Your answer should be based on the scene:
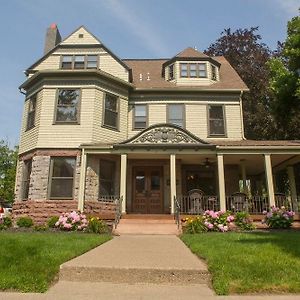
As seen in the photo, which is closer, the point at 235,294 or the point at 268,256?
the point at 235,294

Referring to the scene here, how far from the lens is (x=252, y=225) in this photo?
1223 centimetres

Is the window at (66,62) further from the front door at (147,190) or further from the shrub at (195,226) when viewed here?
the shrub at (195,226)

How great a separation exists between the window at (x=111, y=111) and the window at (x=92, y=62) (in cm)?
191

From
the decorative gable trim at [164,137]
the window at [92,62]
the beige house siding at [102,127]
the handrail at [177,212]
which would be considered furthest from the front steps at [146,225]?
the window at [92,62]

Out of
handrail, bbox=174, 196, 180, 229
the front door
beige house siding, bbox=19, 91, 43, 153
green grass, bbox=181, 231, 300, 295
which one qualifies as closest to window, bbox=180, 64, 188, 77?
the front door

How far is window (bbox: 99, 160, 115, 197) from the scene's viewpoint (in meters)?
15.1

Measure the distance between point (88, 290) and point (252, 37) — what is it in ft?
92.8

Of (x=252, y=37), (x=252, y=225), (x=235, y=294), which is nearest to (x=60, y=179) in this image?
(x=252, y=225)

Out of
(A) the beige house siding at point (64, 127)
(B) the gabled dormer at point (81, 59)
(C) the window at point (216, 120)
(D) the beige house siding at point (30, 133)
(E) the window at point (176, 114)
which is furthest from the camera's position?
(E) the window at point (176, 114)

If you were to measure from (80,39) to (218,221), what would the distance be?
11815mm

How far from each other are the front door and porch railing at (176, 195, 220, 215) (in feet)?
4.12

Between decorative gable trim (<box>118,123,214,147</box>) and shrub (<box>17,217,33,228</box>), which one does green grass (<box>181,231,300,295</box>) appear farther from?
shrub (<box>17,217,33,228</box>)

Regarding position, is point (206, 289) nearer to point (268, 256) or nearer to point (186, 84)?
point (268, 256)

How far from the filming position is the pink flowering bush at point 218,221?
11.5 m
